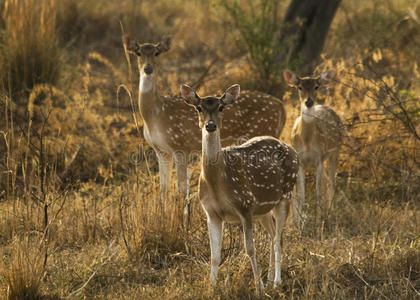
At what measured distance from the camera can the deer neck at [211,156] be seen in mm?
5754

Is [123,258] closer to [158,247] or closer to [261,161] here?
[158,247]

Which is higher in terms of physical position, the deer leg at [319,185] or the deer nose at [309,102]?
the deer nose at [309,102]

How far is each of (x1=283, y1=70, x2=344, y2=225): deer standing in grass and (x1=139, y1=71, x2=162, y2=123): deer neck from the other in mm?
1464

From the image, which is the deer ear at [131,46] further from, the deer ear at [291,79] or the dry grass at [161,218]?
the deer ear at [291,79]

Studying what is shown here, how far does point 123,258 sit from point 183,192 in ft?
3.97

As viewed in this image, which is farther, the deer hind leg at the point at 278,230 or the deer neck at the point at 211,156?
the deer hind leg at the point at 278,230

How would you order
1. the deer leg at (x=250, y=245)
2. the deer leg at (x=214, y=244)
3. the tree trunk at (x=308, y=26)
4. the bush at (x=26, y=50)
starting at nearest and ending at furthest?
the deer leg at (x=250, y=245) < the deer leg at (x=214, y=244) < the bush at (x=26, y=50) < the tree trunk at (x=308, y=26)

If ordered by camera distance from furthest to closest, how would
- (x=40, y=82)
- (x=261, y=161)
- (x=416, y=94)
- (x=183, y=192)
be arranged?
(x=40, y=82), (x=416, y=94), (x=183, y=192), (x=261, y=161)

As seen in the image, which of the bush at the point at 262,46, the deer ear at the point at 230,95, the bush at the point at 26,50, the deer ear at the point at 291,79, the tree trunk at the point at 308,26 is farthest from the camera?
the tree trunk at the point at 308,26

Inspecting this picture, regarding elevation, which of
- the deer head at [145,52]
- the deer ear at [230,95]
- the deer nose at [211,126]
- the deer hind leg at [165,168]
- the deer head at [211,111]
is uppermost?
the deer head at [145,52]

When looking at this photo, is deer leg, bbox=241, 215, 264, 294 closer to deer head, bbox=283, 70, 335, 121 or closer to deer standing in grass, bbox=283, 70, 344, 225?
deer standing in grass, bbox=283, 70, 344, 225

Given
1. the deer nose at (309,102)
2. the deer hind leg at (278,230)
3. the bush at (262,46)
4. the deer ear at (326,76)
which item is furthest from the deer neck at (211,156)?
the bush at (262,46)

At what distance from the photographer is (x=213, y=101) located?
19.2 feet

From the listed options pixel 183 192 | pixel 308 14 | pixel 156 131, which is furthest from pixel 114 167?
pixel 308 14
